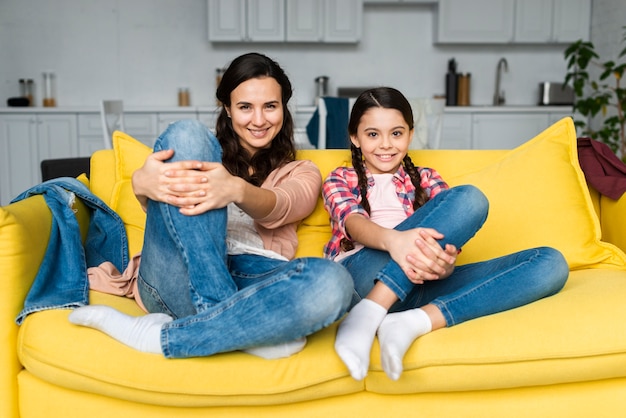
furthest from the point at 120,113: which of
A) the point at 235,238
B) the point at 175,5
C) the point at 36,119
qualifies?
the point at 235,238

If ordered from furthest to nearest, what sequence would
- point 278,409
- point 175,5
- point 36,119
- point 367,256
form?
point 175,5
point 36,119
point 367,256
point 278,409

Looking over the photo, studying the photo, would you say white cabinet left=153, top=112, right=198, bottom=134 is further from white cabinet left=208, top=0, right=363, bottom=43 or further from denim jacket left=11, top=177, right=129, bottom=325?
denim jacket left=11, top=177, right=129, bottom=325

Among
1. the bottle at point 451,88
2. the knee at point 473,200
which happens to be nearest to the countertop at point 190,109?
the bottle at point 451,88

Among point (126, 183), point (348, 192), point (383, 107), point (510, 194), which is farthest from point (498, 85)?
point (126, 183)

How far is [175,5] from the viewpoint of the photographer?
17.4ft

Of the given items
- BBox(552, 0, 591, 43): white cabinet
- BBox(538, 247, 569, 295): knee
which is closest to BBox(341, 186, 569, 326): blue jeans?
BBox(538, 247, 569, 295): knee

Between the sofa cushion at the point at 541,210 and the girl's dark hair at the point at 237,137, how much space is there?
1.84 ft

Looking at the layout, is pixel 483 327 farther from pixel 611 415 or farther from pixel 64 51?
pixel 64 51

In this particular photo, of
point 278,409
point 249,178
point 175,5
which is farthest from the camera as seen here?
point 175,5

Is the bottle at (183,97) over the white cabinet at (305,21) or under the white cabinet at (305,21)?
under

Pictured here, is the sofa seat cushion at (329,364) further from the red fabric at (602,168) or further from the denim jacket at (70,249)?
the red fabric at (602,168)

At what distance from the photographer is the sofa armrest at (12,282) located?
4.47 feet

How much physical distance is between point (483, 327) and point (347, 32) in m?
4.11

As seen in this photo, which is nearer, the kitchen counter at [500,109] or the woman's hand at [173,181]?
the woman's hand at [173,181]
